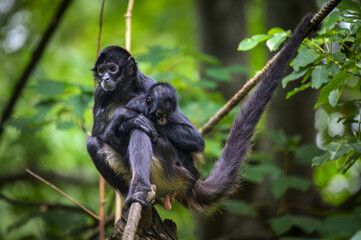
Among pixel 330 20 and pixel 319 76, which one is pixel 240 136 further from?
pixel 330 20

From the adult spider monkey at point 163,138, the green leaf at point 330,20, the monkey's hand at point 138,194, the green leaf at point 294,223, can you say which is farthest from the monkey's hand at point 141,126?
the green leaf at point 294,223

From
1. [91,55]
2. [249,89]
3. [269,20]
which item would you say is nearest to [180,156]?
[249,89]

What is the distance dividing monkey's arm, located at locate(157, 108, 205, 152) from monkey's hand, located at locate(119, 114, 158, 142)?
356 mm

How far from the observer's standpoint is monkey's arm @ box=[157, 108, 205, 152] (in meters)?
5.40

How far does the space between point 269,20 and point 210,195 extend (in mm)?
5941

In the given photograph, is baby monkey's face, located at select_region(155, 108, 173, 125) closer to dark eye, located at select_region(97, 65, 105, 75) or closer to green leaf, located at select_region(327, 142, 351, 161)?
dark eye, located at select_region(97, 65, 105, 75)

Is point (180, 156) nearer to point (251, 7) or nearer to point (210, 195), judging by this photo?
point (210, 195)

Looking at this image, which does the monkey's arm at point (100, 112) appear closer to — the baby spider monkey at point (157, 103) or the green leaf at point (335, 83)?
the baby spider monkey at point (157, 103)

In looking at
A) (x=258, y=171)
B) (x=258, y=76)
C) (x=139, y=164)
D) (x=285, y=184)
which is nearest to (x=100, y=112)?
(x=139, y=164)

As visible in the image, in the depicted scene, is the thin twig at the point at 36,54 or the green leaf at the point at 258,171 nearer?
the green leaf at the point at 258,171

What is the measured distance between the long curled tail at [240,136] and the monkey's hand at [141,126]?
3.34 ft

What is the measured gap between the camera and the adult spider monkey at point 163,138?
5004mm

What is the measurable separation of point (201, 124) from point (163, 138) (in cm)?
213

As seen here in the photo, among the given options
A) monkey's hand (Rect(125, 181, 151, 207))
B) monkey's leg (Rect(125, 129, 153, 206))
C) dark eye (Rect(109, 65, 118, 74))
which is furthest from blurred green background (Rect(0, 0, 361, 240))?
monkey's hand (Rect(125, 181, 151, 207))
